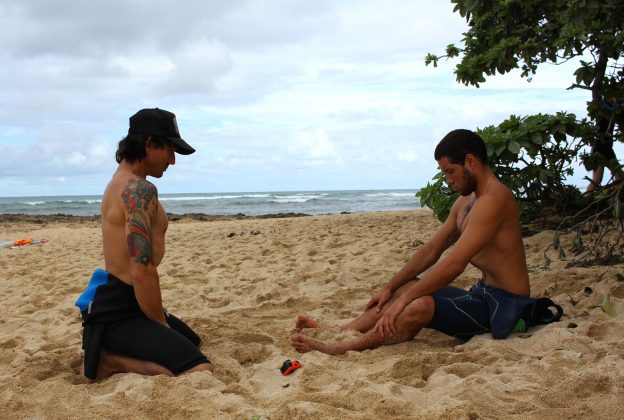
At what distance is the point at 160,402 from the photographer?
9.20ft

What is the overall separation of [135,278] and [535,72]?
16.7 feet

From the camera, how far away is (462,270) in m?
3.40

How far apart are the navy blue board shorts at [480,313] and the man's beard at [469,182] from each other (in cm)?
60

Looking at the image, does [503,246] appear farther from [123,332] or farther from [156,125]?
[123,332]

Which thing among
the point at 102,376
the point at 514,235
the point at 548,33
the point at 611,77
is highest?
the point at 548,33

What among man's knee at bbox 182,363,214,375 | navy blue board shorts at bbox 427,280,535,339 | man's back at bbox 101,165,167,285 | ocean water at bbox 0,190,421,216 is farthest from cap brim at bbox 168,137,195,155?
ocean water at bbox 0,190,421,216

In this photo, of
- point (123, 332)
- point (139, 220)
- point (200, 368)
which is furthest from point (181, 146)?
point (200, 368)

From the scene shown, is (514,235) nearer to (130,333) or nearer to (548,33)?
(130,333)

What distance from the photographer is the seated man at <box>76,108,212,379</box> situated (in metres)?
3.24

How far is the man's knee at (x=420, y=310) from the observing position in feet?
11.4

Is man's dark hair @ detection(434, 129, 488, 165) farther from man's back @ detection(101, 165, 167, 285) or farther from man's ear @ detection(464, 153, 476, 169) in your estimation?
man's back @ detection(101, 165, 167, 285)

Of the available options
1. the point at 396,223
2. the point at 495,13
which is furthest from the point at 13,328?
the point at 396,223

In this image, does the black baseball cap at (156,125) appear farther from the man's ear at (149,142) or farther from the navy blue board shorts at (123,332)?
the navy blue board shorts at (123,332)

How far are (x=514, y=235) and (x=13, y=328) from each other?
3.61m
